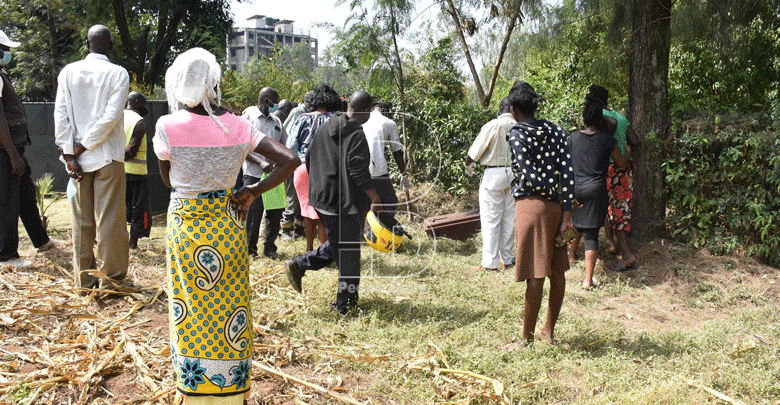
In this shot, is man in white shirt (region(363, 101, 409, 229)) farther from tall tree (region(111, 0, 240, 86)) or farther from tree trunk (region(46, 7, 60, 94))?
tree trunk (region(46, 7, 60, 94))

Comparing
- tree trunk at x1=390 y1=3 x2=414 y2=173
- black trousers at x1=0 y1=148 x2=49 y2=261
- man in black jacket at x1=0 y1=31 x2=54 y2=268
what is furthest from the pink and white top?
tree trunk at x1=390 y1=3 x2=414 y2=173

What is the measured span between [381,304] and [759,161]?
4.07 metres

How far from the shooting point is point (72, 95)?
509 cm

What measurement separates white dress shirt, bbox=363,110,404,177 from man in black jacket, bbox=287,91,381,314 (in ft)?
6.96

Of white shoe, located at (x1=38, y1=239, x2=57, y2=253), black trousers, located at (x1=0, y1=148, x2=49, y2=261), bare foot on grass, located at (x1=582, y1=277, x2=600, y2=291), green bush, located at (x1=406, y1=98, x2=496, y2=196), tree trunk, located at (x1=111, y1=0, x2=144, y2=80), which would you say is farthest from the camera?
tree trunk, located at (x1=111, y1=0, x2=144, y2=80)

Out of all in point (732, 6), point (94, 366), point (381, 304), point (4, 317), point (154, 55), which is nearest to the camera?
point (94, 366)

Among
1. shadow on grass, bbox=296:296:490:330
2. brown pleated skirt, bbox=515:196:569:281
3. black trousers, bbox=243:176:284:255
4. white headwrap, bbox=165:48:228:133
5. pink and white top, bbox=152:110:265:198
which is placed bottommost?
shadow on grass, bbox=296:296:490:330

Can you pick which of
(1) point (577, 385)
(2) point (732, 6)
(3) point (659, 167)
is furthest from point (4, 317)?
(2) point (732, 6)

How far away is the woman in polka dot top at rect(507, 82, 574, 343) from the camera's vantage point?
4.38m

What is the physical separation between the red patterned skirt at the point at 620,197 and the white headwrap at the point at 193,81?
471 centimetres

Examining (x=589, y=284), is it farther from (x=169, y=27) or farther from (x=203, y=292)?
(x=169, y=27)

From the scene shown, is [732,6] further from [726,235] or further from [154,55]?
[154,55]

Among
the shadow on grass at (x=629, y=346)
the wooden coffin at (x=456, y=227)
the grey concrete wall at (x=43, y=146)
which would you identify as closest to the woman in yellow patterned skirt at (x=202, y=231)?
the shadow on grass at (x=629, y=346)

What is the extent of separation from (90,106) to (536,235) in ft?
12.0
